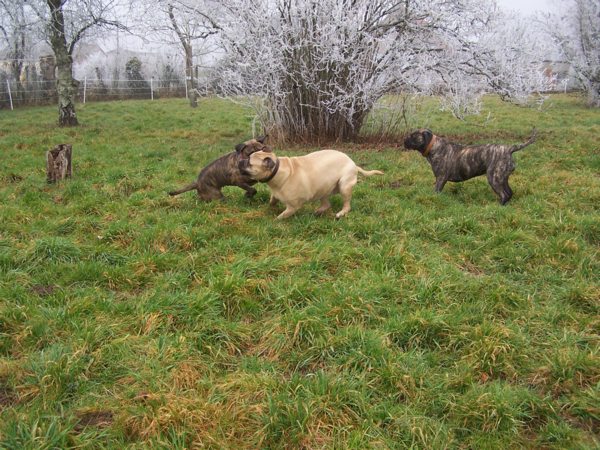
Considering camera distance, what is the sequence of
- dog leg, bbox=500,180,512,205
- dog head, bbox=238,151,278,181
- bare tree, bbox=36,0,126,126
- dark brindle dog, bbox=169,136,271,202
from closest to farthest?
dog head, bbox=238,151,278,181
dark brindle dog, bbox=169,136,271,202
dog leg, bbox=500,180,512,205
bare tree, bbox=36,0,126,126

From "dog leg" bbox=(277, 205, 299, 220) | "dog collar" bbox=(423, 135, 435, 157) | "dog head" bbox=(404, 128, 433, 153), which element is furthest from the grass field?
"dog head" bbox=(404, 128, 433, 153)

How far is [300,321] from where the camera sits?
146 inches

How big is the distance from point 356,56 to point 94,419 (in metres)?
10.0

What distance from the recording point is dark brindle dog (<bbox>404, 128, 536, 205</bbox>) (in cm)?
665

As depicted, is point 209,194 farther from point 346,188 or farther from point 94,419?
point 94,419

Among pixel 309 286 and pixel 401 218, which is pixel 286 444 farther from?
pixel 401 218

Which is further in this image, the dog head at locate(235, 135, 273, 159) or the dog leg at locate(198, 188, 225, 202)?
the dog leg at locate(198, 188, 225, 202)

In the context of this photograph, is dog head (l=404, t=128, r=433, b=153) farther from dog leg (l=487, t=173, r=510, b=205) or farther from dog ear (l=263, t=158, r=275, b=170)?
dog ear (l=263, t=158, r=275, b=170)

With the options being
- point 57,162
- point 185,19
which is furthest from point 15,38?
point 57,162

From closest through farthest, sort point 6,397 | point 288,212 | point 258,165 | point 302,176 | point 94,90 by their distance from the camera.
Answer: point 6,397 → point 258,165 → point 302,176 → point 288,212 → point 94,90

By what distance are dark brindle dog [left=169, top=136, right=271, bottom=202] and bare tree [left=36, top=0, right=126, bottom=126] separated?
1122cm

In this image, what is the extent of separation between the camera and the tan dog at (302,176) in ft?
18.1

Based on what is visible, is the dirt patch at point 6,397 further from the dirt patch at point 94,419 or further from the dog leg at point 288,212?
the dog leg at point 288,212

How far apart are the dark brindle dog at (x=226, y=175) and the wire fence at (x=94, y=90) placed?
20447mm
